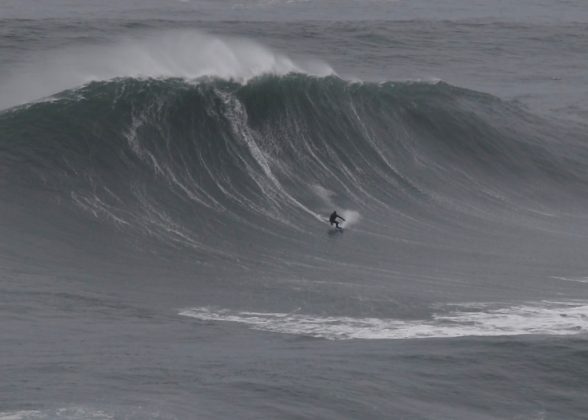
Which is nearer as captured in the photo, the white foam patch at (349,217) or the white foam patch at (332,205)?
the white foam patch at (349,217)

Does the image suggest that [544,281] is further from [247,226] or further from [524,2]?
[524,2]

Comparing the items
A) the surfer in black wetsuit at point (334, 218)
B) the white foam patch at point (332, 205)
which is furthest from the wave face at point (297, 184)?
the surfer in black wetsuit at point (334, 218)

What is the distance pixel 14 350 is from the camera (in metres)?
19.4

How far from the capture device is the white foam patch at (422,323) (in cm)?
2180

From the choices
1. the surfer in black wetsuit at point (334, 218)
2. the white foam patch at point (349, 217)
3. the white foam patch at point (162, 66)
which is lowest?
the surfer in black wetsuit at point (334, 218)

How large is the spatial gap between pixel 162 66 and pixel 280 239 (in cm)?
835

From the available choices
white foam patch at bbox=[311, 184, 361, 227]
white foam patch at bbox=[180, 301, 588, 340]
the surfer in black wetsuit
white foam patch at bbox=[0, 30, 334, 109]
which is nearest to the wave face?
white foam patch at bbox=[311, 184, 361, 227]

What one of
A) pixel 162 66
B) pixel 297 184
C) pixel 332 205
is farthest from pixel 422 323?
pixel 162 66

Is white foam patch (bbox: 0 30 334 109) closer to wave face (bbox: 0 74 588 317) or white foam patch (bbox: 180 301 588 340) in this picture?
wave face (bbox: 0 74 588 317)

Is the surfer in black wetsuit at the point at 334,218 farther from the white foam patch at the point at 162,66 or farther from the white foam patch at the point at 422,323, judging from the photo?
the white foam patch at the point at 162,66

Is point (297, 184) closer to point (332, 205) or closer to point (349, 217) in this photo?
point (332, 205)

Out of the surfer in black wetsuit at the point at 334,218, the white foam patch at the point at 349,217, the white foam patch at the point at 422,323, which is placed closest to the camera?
the white foam patch at the point at 422,323

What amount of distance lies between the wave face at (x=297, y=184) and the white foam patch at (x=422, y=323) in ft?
2.31

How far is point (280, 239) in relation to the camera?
92.6ft
